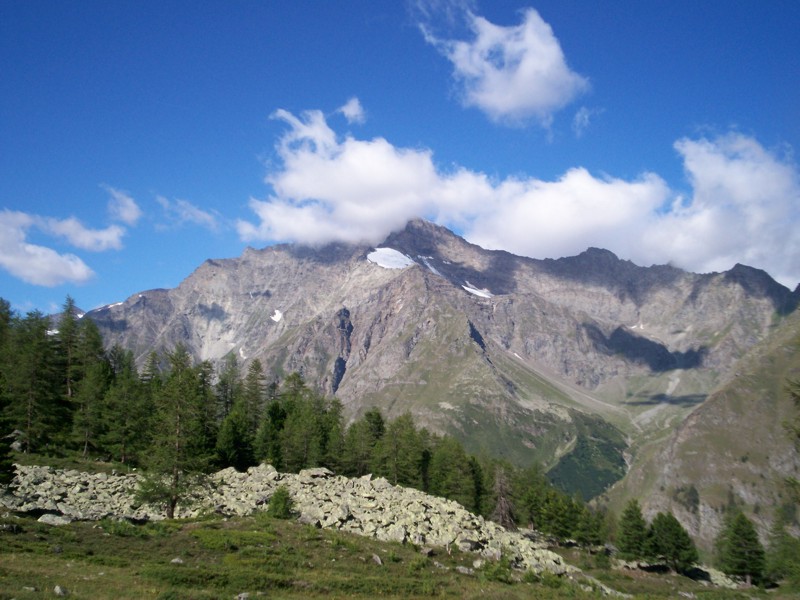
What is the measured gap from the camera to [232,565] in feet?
101

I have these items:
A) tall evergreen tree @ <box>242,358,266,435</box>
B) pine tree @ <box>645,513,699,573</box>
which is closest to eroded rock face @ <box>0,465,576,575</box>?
tall evergreen tree @ <box>242,358,266,435</box>

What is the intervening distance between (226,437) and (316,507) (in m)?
29.9

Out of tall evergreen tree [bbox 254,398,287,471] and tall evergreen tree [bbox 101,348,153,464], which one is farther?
tall evergreen tree [bbox 254,398,287,471]

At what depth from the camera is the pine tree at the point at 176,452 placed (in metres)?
45.4

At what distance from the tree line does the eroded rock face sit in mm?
3924

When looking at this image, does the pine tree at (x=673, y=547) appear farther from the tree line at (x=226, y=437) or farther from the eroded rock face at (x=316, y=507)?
the eroded rock face at (x=316, y=507)

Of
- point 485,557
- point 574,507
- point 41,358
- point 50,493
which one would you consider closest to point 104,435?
point 41,358

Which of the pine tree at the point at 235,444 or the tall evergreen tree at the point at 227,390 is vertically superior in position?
the tall evergreen tree at the point at 227,390

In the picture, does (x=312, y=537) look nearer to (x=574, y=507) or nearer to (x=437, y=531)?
(x=437, y=531)

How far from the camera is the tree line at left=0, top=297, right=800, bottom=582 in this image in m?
53.2

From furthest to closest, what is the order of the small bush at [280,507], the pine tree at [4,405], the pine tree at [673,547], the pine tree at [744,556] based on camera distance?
the pine tree at [744,556] → the pine tree at [673,547] → the small bush at [280,507] → the pine tree at [4,405]

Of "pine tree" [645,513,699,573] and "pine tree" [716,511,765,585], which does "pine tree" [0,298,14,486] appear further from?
"pine tree" [716,511,765,585]

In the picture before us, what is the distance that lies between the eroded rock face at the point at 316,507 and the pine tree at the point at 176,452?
166cm

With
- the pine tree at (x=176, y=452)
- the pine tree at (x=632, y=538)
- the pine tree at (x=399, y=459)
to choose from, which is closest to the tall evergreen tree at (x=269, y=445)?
the pine tree at (x=399, y=459)
